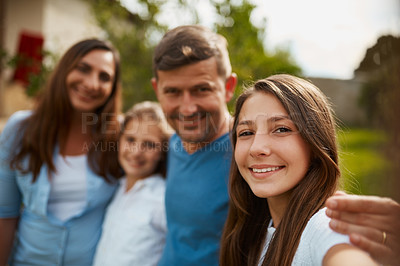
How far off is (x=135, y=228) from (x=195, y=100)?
1.10 meters

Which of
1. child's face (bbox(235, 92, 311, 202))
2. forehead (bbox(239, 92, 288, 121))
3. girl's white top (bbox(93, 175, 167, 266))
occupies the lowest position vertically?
girl's white top (bbox(93, 175, 167, 266))

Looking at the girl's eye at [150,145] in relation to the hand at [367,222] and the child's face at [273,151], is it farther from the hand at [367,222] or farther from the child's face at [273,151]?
the hand at [367,222]

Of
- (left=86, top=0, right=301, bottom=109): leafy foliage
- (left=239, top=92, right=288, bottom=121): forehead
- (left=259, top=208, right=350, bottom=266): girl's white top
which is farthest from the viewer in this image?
(left=86, top=0, right=301, bottom=109): leafy foliage

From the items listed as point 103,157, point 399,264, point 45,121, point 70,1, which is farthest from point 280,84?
point 70,1

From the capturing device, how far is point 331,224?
3.50 ft

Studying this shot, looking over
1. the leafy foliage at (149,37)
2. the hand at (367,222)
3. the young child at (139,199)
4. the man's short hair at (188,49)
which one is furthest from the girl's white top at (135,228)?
the hand at (367,222)

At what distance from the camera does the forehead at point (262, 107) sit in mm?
1494

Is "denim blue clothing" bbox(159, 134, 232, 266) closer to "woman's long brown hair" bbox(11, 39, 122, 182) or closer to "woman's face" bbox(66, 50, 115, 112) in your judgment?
"woman's long brown hair" bbox(11, 39, 122, 182)

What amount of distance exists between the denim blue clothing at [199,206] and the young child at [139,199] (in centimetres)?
29

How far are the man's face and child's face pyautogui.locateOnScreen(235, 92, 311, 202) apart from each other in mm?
593

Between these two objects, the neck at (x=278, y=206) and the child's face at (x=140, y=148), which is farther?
the child's face at (x=140, y=148)

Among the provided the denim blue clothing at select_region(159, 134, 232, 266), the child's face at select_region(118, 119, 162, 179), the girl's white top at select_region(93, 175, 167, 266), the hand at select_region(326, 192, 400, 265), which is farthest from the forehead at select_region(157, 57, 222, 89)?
the hand at select_region(326, 192, 400, 265)

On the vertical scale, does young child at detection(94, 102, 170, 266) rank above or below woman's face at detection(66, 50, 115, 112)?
below

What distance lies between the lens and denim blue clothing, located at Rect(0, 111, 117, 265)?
8.05 ft
